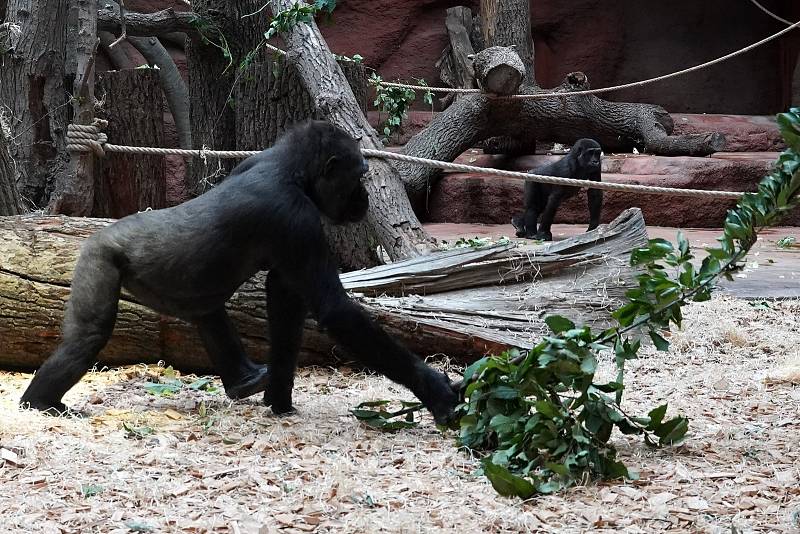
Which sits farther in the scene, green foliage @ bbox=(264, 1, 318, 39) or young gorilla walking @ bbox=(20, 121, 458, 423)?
green foliage @ bbox=(264, 1, 318, 39)

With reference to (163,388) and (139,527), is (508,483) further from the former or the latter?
(163,388)

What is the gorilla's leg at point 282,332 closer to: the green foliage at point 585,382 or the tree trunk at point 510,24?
the green foliage at point 585,382

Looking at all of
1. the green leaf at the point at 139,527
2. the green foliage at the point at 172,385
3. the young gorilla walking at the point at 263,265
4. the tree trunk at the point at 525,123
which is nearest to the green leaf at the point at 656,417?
the young gorilla walking at the point at 263,265

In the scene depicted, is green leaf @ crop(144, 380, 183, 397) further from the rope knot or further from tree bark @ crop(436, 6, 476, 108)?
tree bark @ crop(436, 6, 476, 108)

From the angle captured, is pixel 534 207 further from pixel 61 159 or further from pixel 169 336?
pixel 169 336

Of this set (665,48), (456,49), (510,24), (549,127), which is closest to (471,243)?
(510,24)

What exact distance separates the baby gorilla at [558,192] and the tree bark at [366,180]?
359 centimetres

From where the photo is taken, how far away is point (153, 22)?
734 cm

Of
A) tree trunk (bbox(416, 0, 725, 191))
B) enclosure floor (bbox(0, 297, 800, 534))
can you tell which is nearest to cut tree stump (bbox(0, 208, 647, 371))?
enclosure floor (bbox(0, 297, 800, 534))

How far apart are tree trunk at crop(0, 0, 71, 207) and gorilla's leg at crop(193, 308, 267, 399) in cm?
324

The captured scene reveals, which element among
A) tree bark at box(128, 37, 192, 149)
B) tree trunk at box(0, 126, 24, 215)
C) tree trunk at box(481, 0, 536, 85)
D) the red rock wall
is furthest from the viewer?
the red rock wall

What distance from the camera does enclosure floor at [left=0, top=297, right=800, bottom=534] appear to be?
2520 millimetres

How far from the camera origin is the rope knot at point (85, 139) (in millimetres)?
5262

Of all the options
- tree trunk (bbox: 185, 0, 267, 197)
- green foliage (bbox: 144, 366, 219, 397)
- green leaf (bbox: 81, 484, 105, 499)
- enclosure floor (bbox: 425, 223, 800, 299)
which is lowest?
green foliage (bbox: 144, 366, 219, 397)
